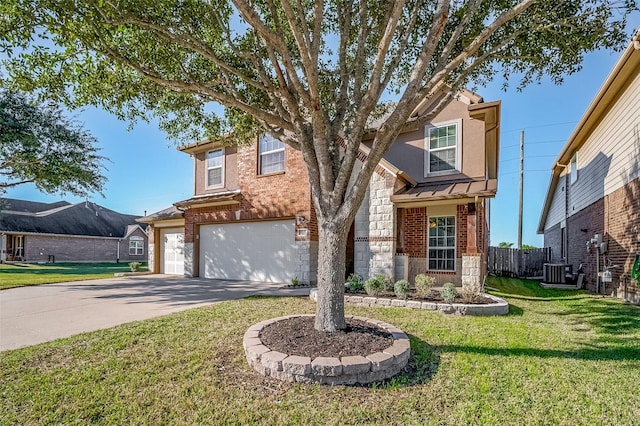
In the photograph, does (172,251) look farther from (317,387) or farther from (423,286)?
(317,387)

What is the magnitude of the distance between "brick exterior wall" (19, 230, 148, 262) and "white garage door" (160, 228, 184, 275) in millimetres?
20535

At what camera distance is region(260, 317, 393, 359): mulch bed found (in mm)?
4098

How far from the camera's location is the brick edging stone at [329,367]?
3660 mm

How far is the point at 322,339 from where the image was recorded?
4469mm

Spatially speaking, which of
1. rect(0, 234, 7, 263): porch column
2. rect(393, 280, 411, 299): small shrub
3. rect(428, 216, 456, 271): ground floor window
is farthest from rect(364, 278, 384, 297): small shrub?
rect(0, 234, 7, 263): porch column

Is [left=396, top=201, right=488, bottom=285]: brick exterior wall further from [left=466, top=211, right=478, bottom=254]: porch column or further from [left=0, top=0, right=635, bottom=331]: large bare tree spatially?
[left=0, top=0, right=635, bottom=331]: large bare tree

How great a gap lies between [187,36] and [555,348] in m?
7.14

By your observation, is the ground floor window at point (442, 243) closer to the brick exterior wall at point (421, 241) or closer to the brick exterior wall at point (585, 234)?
the brick exterior wall at point (421, 241)

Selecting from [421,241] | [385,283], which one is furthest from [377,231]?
[385,283]

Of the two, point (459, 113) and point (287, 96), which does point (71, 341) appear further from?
point (459, 113)

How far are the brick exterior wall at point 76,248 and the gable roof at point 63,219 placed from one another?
651mm

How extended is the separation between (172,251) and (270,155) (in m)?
7.62

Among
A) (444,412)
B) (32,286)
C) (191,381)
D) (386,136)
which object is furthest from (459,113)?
(32,286)

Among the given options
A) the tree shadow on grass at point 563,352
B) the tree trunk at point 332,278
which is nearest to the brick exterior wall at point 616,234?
the tree shadow on grass at point 563,352
